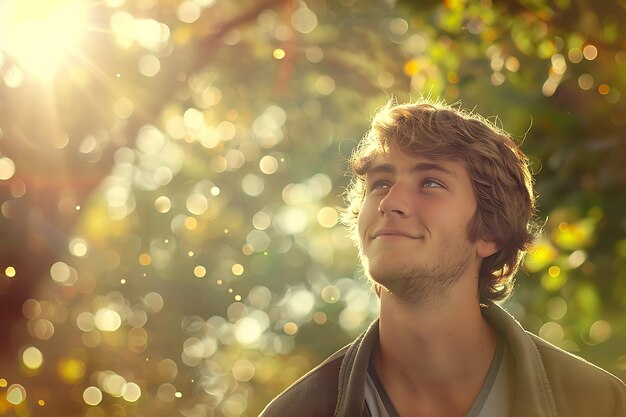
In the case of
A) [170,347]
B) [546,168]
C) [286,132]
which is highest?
[546,168]

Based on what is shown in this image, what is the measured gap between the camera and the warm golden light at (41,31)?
955 cm

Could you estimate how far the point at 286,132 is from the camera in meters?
16.1

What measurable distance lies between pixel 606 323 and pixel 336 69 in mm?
5904

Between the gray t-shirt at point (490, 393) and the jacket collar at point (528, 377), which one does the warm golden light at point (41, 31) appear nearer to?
the gray t-shirt at point (490, 393)

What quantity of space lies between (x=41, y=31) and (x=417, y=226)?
703cm

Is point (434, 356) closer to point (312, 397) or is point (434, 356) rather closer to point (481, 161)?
point (312, 397)

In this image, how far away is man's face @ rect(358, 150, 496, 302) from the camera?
4168 mm

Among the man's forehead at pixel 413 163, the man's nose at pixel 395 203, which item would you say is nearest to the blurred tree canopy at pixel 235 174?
the man's forehead at pixel 413 163

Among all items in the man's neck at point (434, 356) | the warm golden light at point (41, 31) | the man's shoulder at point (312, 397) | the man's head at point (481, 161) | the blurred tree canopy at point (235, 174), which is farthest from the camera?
the warm golden light at point (41, 31)

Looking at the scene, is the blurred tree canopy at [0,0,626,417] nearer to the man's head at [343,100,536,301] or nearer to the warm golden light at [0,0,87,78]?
Answer: the warm golden light at [0,0,87,78]

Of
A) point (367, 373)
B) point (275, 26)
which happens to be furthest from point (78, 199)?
point (275, 26)

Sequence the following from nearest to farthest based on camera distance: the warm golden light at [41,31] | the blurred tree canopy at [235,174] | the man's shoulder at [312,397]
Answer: the man's shoulder at [312,397] → the blurred tree canopy at [235,174] → the warm golden light at [41,31]

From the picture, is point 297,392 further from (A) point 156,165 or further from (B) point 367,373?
(A) point 156,165

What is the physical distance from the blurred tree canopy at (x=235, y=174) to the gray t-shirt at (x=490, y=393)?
2.72 metres
